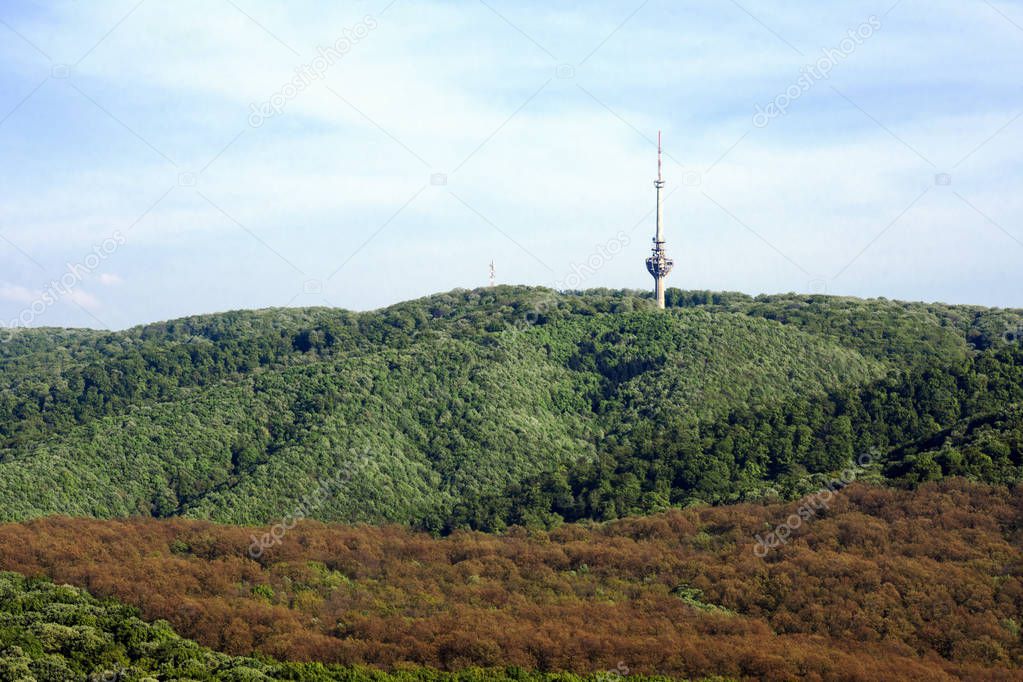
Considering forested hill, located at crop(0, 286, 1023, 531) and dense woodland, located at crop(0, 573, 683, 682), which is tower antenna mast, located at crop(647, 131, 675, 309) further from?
dense woodland, located at crop(0, 573, 683, 682)

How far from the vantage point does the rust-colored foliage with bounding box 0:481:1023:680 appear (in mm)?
53438

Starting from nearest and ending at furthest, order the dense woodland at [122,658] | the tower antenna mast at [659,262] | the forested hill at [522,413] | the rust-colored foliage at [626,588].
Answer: the dense woodland at [122,658]
the rust-colored foliage at [626,588]
the forested hill at [522,413]
the tower antenna mast at [659,262]

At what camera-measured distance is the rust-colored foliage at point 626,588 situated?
53438 mm

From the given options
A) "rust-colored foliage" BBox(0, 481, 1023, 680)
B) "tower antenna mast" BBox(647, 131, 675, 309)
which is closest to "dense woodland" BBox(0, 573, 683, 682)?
"rust-colored foliage" BBox(0, 481, 1023, 680)

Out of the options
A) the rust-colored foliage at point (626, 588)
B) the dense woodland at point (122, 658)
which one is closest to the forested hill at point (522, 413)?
the rust-colored foliage at point (626, 588)

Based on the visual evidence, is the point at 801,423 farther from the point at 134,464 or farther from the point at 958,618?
the point at 134,464

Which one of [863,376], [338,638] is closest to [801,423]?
[863,376]

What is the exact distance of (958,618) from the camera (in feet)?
182

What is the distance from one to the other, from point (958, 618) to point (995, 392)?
52.2 meters

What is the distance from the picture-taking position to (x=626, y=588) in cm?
6544

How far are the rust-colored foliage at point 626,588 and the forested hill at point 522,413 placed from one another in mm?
10086

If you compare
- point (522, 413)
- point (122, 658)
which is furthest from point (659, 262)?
point (122, 658)

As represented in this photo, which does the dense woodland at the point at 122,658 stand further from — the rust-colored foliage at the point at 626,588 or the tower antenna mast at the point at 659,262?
the tower antenna mast at the point at 659,262

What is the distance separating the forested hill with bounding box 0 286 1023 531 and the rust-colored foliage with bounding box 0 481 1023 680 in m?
10.1
